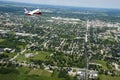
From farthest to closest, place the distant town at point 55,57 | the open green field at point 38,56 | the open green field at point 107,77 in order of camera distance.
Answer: the open green field at point 38,56 < the open green field at point 107,77 < the distant town at point 55,57

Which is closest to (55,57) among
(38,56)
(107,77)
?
(38,56)

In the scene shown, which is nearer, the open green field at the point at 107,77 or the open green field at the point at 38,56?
the open green field at the point at 107,77

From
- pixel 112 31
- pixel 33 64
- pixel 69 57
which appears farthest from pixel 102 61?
pixel 112 31

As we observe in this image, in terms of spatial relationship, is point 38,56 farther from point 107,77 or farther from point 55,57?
point 107,77

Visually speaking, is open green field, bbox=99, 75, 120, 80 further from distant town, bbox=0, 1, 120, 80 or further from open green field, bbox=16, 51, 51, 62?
open green field, bbox=16, 51, 51, 62

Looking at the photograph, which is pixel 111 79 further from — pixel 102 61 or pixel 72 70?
pixel 102 61

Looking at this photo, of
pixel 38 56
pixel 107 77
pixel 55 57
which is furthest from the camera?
pixel 38 56

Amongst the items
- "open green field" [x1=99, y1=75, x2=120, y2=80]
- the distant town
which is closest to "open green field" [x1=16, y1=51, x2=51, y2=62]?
the distant town

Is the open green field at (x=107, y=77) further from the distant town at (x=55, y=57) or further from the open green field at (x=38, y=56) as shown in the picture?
the open green field at (x=38, y=56)

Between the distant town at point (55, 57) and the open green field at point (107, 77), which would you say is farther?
the open green field at point (107, 77)

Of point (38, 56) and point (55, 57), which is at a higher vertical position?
point (55, 57)

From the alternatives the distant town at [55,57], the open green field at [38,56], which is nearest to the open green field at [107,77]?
the distant town at [55,57]

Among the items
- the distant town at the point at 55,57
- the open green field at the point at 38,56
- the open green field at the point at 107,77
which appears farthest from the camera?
the open green field at the point at 38,56
